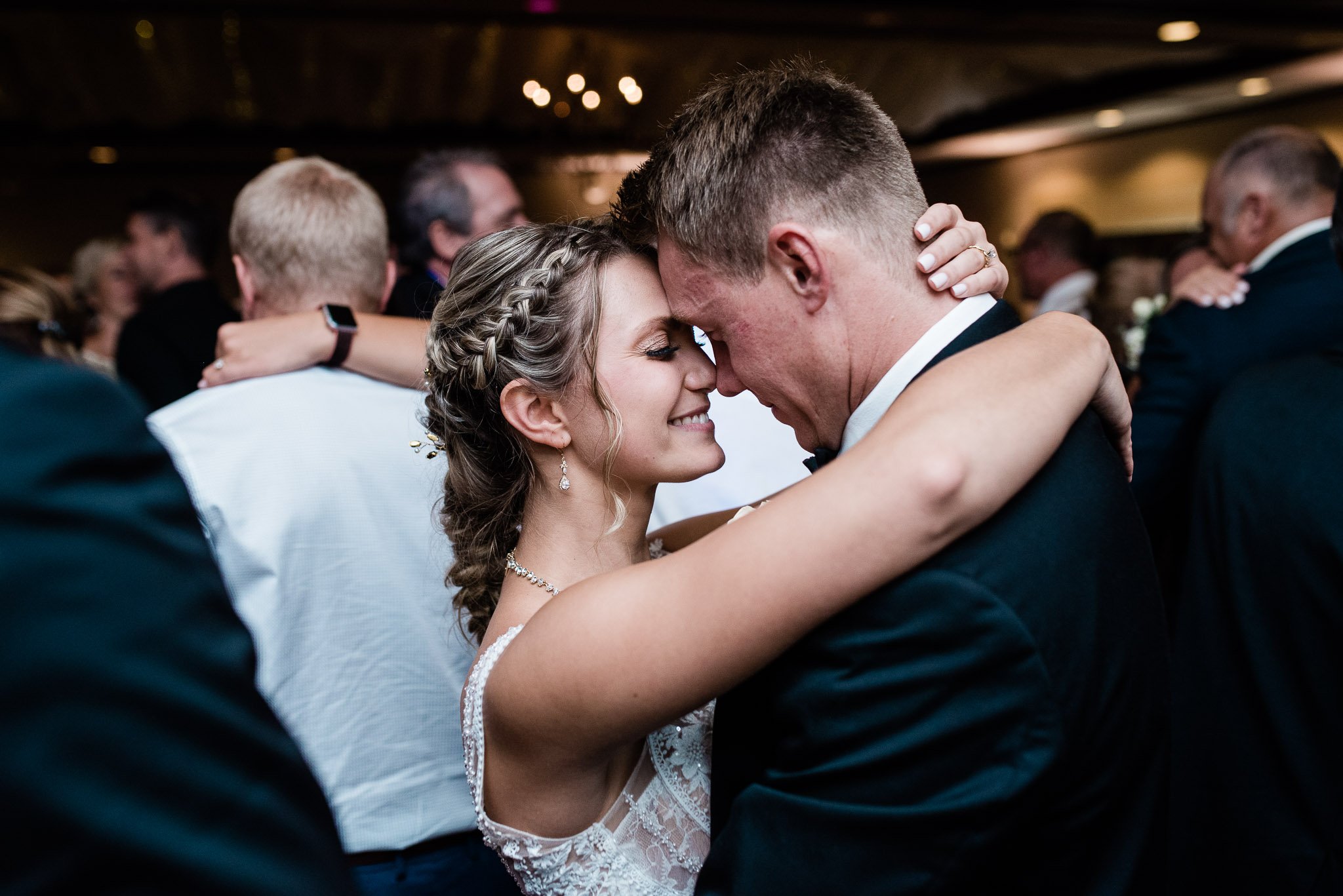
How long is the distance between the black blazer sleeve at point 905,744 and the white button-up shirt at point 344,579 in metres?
0.94

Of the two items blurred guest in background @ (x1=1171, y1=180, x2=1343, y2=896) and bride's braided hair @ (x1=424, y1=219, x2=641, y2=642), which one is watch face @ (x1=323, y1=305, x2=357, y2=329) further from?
blurred guest in background @ (x1=1171, y1=180, x2=1343, y2=896)

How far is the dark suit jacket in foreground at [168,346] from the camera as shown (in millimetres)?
3000

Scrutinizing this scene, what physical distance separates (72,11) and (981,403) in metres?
5.01

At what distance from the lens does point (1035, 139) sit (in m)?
9.12

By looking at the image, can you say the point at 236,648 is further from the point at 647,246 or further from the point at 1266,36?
the point at 1266,36

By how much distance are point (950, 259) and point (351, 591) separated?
1.23 metres

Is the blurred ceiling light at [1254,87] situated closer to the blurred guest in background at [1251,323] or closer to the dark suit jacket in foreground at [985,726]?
the blurred guest in background at [1251,323]

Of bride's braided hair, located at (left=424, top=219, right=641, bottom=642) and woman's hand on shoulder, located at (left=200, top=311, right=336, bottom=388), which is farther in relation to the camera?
woman's hand on shoulder, located at (left=200, top=311, right=336, bottom=388)

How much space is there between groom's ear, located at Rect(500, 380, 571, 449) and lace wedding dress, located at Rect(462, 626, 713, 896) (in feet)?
0.94

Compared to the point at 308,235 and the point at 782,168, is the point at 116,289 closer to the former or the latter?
the point at 308,235

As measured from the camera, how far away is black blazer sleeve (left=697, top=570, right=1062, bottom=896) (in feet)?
3.07

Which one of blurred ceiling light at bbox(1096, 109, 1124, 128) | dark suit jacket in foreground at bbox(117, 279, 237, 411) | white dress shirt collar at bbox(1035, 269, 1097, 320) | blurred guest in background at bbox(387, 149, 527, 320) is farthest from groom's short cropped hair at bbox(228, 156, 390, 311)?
blurred ceiling light at bbox(1096, 109, 1124, 128)

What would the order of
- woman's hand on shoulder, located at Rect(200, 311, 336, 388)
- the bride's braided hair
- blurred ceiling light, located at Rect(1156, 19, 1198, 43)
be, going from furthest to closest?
blurred ceiling light, located at Rect(1156, 19, 1198, 43) → woman's hand on shoulder, located at Rect(200, 311, 336, 388) → the bride's braided hair

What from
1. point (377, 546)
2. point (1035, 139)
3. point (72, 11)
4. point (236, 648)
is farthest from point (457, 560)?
point (1035, 139)
